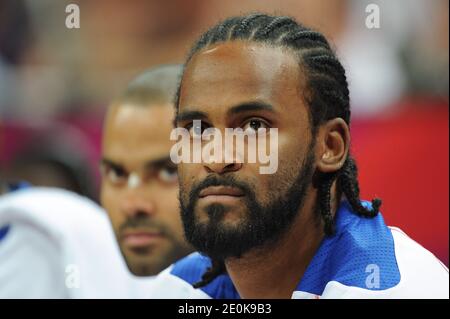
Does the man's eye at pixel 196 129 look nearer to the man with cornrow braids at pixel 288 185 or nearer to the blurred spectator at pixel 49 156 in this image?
the man with cornrow braids at pixel 288 185

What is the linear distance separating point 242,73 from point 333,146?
0.23 meters

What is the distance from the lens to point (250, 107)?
151 cm

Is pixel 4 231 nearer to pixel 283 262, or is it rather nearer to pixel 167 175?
pixel 167 175

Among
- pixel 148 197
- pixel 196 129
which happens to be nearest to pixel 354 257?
A: pixel 196 129

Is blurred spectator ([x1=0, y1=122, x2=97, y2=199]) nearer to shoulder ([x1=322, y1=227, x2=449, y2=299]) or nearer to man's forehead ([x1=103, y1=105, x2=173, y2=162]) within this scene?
man's forehead ([x1=103, y1=105, x2=173, y2=162])

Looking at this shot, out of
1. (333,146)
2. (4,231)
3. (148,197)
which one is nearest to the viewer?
(333,146)

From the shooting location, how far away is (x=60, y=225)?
7.32 ft

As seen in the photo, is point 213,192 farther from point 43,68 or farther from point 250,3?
point 43,68

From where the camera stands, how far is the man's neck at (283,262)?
5.29 ft

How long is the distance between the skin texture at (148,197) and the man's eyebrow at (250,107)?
0.67 meters

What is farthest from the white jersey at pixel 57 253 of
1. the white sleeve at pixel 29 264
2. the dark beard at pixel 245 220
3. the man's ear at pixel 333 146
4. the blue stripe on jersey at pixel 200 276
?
the man's ear at pixel 333 146

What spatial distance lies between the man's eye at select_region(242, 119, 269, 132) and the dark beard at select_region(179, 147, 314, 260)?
91 mm
